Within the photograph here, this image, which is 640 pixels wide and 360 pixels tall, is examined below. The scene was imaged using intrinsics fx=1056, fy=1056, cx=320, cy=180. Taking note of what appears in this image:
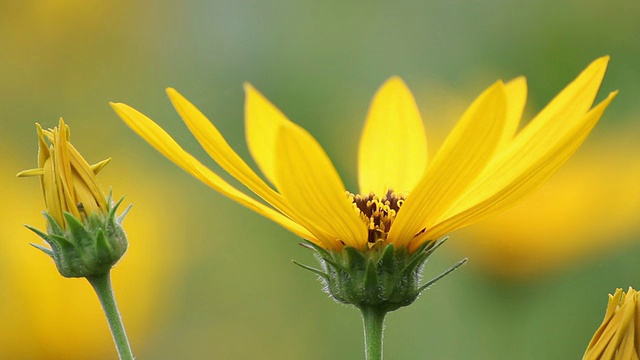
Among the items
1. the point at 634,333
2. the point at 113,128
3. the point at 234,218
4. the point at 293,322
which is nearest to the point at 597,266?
the point at 293,322

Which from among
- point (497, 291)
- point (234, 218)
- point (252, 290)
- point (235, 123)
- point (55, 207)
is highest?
point (235, 123)

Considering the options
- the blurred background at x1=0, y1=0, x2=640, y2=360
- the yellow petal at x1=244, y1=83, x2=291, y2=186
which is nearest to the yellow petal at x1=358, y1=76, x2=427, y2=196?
the yellow petal at x1=244, y1=83, x2=291, y2=186

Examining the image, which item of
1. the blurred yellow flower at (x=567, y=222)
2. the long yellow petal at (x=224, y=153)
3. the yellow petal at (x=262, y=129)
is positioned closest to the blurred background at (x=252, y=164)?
the blurred yellow flower at (x=567, y=222)

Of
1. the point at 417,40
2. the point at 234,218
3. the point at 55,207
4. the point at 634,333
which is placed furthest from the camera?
the point at 417,40

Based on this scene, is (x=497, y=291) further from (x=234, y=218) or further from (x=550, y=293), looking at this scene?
(x=234, y=218)

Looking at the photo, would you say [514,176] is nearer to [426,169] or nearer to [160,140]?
[426,169]
